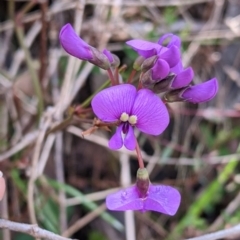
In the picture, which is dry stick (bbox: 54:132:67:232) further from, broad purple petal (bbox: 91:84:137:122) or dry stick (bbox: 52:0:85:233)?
broad purple petal (bbox: 91:84:137:122)

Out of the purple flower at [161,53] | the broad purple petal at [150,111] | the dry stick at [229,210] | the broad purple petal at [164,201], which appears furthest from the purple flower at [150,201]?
the dry stick at [229,210]

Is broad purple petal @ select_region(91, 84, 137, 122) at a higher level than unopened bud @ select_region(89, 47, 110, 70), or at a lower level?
lower

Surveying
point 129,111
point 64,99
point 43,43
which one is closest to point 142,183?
point 129,111

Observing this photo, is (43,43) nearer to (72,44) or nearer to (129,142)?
(72,44)

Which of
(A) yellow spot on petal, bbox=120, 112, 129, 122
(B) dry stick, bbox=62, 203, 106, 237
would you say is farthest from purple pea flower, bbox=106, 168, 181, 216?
(B) dry stick, bbox=62, 203, 106, 237

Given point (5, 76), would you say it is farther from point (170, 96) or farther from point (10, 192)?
point (170, 96)

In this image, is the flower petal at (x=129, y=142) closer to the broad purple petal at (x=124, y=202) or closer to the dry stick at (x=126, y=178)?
the broad purple petal at (x=124, y=202)

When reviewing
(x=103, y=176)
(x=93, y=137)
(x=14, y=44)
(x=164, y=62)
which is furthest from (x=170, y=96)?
(x=14, y=44)
